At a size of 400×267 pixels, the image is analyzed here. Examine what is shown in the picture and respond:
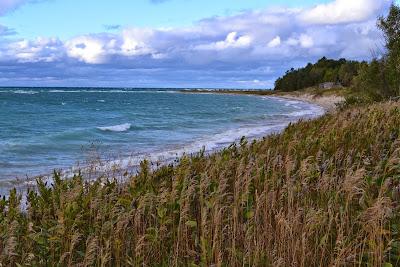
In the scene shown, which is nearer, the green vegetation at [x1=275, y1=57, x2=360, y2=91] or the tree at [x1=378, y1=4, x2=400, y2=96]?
the tree at [x1=378, y1=4, x2=400, y2=96]

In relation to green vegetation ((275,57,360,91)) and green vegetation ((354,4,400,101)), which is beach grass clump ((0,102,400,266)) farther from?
green vegetation ((275,57,360,91))

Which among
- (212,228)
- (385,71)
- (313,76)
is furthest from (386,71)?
(313,76)

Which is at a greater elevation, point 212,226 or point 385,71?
point 385,71

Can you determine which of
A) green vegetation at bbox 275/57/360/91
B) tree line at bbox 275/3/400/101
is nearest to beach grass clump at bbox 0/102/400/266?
tree line at bbox 275/3/400/101

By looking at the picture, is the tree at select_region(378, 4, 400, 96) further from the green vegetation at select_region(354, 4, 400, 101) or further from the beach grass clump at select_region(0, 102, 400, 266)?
the beach grass clump at select_region(0, 102, 400, 266)

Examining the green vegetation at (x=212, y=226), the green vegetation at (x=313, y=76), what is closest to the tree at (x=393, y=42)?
the green vegetation at (x=212, y=226)

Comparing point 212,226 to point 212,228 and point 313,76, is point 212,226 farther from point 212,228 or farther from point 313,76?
point 313,76

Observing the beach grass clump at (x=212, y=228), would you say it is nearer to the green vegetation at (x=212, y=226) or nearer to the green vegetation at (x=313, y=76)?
the green vegetation at (x=212, y=226)

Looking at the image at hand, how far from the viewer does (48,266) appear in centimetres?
465

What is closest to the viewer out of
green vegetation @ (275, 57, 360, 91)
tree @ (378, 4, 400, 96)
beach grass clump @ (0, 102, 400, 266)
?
beach grass clump @ (0, 102, 400, 266)

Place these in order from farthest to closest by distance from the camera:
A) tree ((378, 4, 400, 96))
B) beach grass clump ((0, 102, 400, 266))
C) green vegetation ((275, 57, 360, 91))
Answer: green vegetation ((275, 57, 360, 91)) → tree ((378, 4, 400, 96)) → beach grass clump ((0, 102, 400, 266))

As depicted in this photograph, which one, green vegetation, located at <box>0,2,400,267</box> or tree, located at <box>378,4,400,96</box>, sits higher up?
tree, located at <box>378,4,400,96</box>

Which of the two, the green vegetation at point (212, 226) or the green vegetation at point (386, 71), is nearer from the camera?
the green vegetation at point (212, 226)

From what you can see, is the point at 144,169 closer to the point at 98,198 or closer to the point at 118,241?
the point at 98,198
